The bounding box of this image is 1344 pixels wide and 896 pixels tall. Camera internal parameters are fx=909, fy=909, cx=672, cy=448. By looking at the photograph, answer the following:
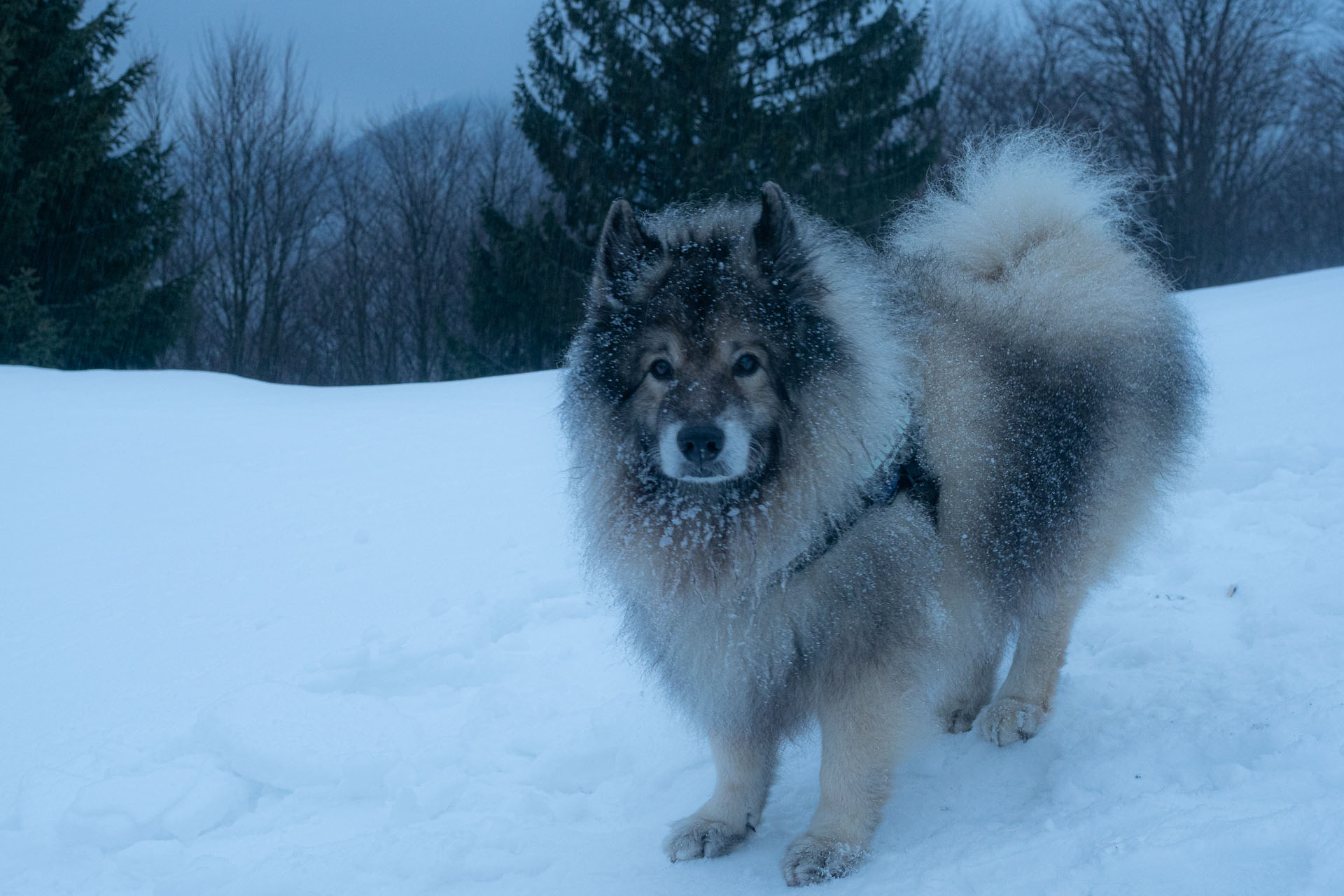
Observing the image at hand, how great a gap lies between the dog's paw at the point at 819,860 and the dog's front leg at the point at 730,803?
0.21 m

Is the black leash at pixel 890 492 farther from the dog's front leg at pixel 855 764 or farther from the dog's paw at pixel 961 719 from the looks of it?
the dog's paw at pixel 961 719

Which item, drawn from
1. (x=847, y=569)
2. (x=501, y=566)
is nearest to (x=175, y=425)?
(x=501, y=566)

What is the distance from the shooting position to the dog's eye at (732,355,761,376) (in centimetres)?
234

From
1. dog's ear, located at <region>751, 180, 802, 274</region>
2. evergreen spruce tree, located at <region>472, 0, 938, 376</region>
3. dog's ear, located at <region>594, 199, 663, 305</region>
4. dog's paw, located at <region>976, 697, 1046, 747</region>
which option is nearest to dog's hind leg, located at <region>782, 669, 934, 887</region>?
dog's paw, located at <region>976, 697, 1046, 747</region>

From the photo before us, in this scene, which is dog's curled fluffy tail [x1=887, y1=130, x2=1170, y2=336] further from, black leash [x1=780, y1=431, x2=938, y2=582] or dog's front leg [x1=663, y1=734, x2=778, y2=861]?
dog's front leg [x1=663, y1=734, x2=778, y2=861]

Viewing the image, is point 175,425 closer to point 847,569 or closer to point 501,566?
point 501,566

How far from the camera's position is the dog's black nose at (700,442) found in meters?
2.17

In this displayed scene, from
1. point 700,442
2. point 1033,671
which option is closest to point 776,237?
point 700,442

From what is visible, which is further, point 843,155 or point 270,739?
point 843,155

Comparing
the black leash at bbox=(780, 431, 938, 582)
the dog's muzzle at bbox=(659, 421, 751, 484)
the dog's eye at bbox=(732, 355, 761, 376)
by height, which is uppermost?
the dog's eye at bbox=(732, 355, 761, 376)

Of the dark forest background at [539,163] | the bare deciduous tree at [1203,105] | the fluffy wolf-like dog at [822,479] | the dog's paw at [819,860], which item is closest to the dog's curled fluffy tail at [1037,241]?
the fluffy wolf-like dog at [822,479]

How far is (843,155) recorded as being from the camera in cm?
1808

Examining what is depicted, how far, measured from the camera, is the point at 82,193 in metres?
16.0

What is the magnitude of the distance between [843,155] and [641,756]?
55.4 feet
